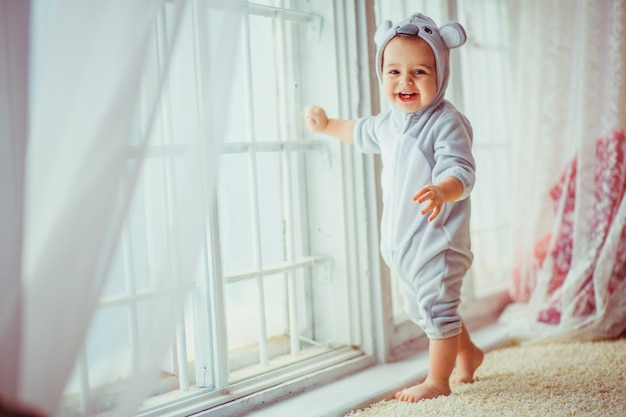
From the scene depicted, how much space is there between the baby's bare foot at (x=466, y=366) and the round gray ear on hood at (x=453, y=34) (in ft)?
2.51

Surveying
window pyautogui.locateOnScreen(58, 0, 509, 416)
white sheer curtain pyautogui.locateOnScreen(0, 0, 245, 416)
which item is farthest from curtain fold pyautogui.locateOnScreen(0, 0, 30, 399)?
window pyautogui.locateOnScreen(58, 0, 509, 416)

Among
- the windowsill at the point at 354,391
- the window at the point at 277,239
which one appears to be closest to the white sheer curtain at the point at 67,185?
the window at the point at 277,239

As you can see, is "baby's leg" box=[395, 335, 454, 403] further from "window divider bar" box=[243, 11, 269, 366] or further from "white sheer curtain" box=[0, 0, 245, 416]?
"white sheer curtain" box=[0, 0, 245, 416]

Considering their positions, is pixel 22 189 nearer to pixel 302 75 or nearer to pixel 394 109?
pixel 394 109

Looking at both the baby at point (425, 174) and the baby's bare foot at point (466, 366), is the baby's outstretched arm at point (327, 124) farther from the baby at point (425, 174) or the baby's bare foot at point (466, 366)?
the baby's bare foot at point (466, 366)

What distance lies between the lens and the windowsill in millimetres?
1541

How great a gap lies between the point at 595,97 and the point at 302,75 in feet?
3.03

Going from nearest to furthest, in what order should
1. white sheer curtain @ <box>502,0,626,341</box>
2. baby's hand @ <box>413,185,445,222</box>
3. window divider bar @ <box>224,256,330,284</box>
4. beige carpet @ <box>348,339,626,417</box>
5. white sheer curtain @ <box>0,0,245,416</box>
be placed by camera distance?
1. white sheer curtain @ <box>0,0,245,416</box>
2. baby's hand @ <box>413,185,445,222</box>
3. beige carpet @ <box>348,339,626,417</box>
4. window divider bar @ <box>224,256,330,284</box>
5. white sheer curtain @ <box>502,0,626,341</box>

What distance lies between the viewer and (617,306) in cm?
205

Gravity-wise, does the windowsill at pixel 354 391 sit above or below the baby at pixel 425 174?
below

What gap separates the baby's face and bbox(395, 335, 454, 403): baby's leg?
55 centimetres

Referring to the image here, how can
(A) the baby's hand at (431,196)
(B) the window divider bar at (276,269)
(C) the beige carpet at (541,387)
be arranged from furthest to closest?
(B) the window divider bar at (276,269) → (C) the beige carpet at (541,387) → (A) the baby's hand at (431,196)

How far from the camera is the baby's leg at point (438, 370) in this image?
156cm

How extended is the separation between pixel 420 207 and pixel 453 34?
1.29 ft
